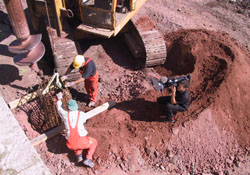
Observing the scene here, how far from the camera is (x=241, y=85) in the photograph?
6.49 m

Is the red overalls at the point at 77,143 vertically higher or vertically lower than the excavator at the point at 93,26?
lower

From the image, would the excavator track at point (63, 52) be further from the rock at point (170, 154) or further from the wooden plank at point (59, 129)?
the rock at point (170, 154)

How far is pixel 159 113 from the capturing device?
6219 mm

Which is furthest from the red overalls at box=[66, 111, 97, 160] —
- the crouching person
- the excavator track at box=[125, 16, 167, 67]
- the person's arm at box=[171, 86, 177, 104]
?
the excavator track at box=[125, 16, 167, 67]

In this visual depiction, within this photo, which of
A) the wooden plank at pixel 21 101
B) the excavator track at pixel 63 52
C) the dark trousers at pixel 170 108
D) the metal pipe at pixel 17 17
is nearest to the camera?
the metal pipe at pixel 17 17

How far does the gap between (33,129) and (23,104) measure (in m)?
0.70

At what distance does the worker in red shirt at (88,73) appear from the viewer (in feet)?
19.0

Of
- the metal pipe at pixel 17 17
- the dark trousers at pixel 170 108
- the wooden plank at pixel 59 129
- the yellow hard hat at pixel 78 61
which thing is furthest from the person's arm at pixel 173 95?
the metal pipe at pixel 17 17

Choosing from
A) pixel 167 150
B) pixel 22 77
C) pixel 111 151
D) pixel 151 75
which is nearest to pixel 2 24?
pixel 22 77

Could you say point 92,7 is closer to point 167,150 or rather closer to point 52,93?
point 52,93

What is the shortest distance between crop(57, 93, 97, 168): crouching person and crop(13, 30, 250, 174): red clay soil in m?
0.30

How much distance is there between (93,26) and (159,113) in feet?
9.50

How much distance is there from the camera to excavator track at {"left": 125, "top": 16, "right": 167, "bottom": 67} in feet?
23.8

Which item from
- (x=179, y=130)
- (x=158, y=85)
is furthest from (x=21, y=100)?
(x=179, y=130)
